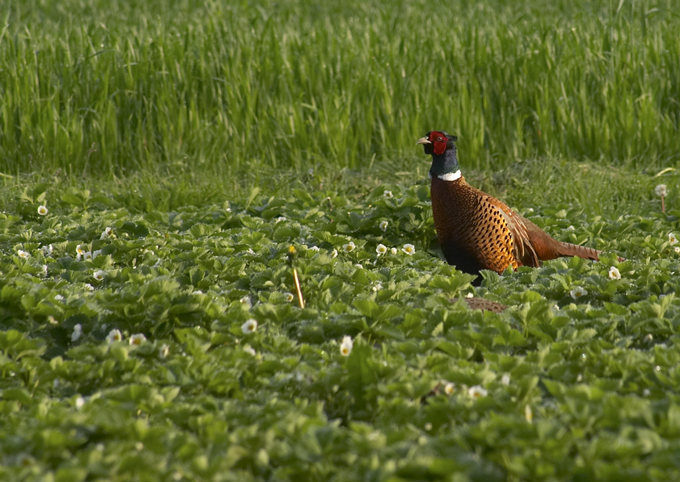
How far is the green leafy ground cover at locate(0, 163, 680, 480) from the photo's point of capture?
277cm

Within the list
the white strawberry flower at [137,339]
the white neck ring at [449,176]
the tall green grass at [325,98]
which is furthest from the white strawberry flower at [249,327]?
the tall green grass at [325,98]

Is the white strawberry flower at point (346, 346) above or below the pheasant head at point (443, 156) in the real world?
below

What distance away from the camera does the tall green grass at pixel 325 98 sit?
28.2ft

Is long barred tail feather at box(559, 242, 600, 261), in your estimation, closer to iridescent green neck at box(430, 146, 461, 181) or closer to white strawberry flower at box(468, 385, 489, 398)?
iridescent green neck at box(430, 146, 461, 181)

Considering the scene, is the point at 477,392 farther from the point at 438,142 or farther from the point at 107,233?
the point at 107,233

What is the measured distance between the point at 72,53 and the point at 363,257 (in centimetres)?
500

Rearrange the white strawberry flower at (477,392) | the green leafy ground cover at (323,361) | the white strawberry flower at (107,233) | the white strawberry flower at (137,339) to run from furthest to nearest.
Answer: the white strawberry flower at (107,233)
the white strawberry flower at (137,339)
the white strawberry flower at (477,392)
the green leafy ground cover at (323,361)

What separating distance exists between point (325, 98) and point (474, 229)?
367 cm

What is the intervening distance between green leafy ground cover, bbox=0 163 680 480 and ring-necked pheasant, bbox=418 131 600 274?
23 cm

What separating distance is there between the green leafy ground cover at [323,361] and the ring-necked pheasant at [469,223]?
228 millimetres

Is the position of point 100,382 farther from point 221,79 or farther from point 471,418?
point 221,79

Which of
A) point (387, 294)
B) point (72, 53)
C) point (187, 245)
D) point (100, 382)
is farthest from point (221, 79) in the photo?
point (100, 382)

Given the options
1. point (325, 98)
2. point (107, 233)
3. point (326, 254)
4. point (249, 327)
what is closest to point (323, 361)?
point (249, 327)

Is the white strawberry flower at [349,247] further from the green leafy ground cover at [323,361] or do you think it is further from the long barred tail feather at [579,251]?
the long barred tail feather at [579,251]
